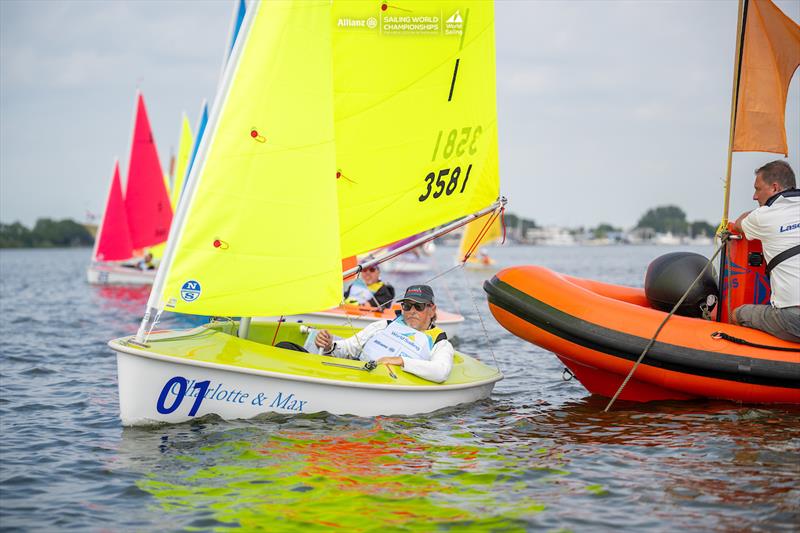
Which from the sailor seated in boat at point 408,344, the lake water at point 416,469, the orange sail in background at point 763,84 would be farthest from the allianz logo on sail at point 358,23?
the lake water at point 416,469

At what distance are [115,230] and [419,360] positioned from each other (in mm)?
25186

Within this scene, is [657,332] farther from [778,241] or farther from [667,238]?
Answer: [667,238]

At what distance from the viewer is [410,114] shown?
912 centimetres

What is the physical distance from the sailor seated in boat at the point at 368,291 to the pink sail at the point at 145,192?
62.0ft

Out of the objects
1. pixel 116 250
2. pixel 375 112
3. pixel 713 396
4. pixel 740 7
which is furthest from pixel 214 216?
pixel 116 250

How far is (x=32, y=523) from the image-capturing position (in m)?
4.98

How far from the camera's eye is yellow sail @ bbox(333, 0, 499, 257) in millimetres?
8789

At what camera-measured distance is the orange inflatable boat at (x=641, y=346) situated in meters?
7.55

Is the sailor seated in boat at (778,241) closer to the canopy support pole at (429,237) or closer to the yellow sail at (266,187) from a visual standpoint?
the canopy support pole at (429,237)

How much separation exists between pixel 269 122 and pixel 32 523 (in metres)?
3.56

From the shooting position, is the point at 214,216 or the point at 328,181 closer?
the point at 214,216

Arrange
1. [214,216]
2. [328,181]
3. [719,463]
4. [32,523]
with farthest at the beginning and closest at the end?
[328,181]
[214,216]
[719,463]
[32,523]

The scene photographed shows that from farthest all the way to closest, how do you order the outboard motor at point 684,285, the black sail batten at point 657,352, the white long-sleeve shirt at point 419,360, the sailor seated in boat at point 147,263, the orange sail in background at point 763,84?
the sailor seated in boat at point 147,263
the orange sail in background at point 763,84
the outboard motor at point 684,285
the black sail batten at point 657,352
the white long-sleeve shirt at point 419,360

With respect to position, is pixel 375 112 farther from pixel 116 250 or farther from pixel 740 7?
pixel 116 250
